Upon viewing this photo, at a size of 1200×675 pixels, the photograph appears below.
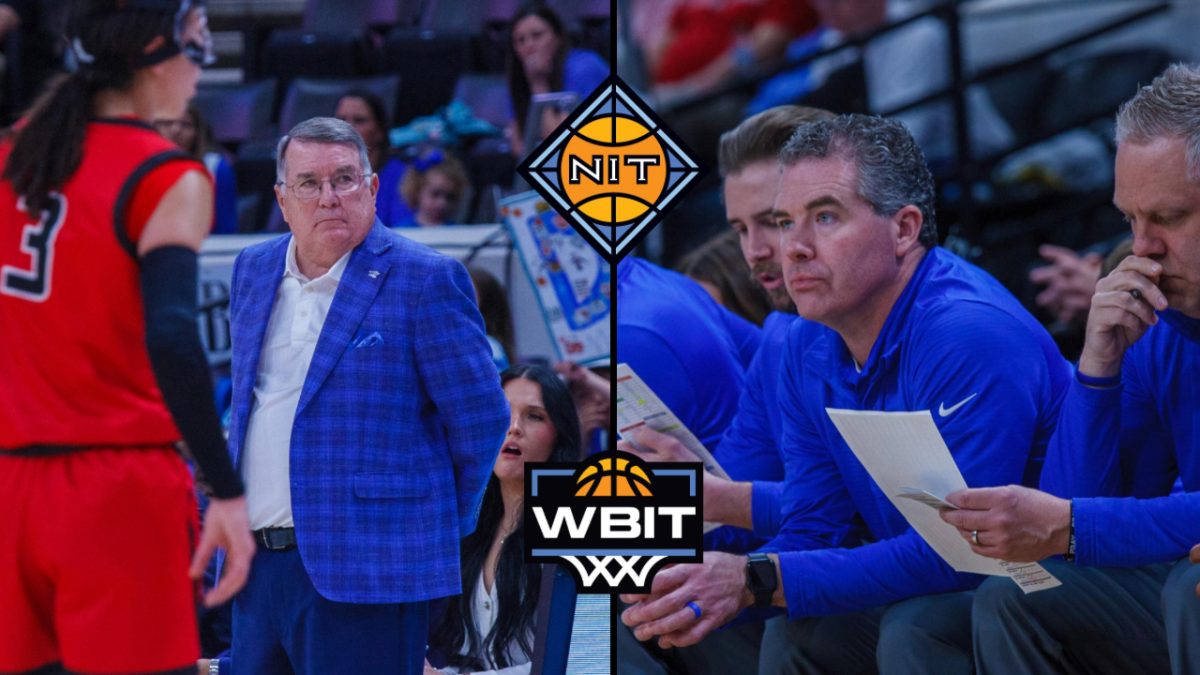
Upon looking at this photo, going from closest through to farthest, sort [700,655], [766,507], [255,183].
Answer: [766,507], [700,655], [255,183]

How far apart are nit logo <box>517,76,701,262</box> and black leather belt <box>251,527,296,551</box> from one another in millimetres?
567

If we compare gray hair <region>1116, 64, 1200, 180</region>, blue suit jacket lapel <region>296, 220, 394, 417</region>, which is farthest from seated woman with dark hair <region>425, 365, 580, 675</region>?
gray hair <region>1116, 64, 1200, 180</region>

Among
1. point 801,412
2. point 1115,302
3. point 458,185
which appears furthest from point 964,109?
point 1115,302

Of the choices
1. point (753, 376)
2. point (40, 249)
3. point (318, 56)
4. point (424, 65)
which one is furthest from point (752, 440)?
point (318, 56)

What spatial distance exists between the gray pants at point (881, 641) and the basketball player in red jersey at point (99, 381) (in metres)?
0.96

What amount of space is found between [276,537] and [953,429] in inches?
39.6

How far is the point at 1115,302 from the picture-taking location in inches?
87.4

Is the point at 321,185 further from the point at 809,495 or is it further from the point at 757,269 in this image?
the point at 757,269

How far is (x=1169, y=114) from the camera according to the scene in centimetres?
223

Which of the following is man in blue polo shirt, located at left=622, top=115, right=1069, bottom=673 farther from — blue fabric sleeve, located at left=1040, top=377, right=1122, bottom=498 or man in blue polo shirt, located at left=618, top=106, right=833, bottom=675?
man in blue polo shirt, located at left=618, top=106, right=833, bottom=675

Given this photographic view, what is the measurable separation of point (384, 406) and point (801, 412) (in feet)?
2.75

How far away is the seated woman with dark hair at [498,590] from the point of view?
245 cm

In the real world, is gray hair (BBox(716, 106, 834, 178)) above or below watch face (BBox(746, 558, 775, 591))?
above

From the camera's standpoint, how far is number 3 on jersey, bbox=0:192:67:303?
77.4 inches
